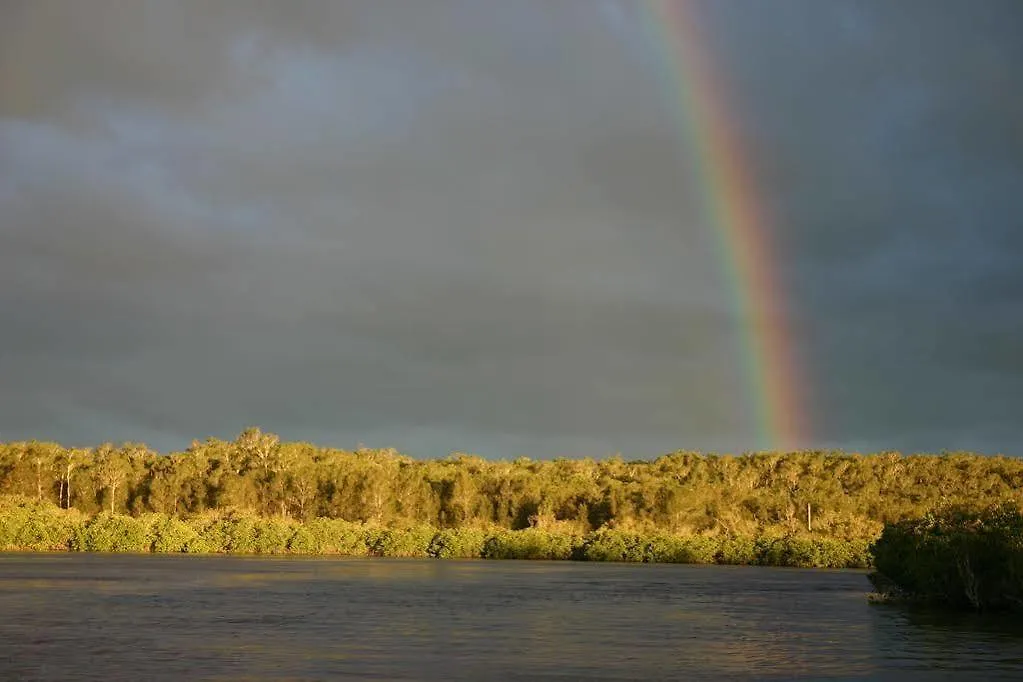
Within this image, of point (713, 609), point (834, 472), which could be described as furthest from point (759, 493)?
point (713, 609)

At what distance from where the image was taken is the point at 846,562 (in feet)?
271

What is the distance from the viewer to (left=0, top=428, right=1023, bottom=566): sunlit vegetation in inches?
3511

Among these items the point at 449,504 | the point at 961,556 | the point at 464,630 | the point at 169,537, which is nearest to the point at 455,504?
the point at 449,504

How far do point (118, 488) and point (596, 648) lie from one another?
96201 mm

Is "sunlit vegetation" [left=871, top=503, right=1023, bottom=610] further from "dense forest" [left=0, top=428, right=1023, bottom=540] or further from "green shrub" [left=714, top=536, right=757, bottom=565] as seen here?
"dense forest" [left=0, top=428, right=1023, bottom=540]

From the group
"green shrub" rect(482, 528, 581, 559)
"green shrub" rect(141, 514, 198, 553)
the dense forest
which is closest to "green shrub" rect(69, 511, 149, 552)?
"green shrub" rect(141, 514, 198, 553)

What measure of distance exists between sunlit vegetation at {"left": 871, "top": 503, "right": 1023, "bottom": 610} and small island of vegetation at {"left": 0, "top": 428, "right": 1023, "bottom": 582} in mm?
34277

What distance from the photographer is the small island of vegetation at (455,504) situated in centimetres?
8919

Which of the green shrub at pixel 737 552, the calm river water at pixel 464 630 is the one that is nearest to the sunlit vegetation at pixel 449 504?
the green shrub at pixel 737 552

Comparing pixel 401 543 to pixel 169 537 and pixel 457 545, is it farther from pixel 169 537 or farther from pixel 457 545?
pixel 169 537

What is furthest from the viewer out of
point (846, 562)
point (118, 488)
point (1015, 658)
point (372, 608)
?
point (118, 488)

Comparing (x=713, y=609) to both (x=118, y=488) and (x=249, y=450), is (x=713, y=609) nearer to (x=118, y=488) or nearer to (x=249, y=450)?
(x=118, y=488)

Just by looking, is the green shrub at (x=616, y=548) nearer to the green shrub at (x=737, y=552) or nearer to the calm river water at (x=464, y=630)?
the green shrub at (x=737, y=552)

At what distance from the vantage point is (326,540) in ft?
300
